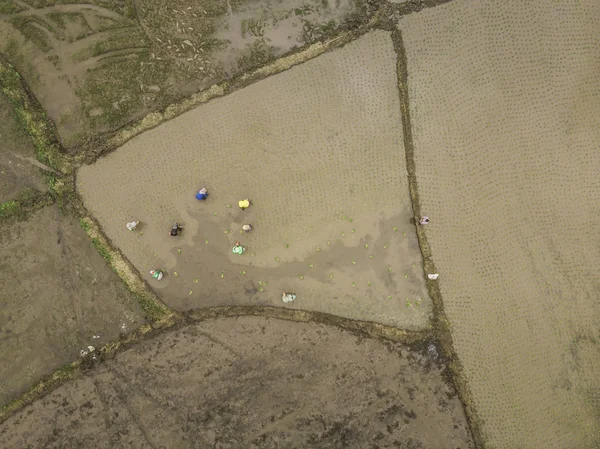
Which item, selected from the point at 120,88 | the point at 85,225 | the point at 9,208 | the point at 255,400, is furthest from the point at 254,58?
the point at 255,400

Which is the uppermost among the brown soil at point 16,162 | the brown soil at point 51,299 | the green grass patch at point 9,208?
the brown soil at point 16,162

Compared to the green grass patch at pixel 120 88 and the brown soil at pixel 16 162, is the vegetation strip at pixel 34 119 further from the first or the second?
the green grass patch at pixel 120 88

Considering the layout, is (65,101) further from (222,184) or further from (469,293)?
(469,293)

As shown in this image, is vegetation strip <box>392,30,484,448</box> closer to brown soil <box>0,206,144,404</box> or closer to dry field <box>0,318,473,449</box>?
dry field <box>0,318,473,449</box>

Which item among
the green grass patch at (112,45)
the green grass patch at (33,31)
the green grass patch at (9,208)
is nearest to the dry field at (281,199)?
the green grass patch at (9,208)

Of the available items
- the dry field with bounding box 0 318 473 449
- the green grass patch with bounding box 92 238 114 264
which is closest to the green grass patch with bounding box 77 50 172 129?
the green grass patch with bounding box 92 238 114 264

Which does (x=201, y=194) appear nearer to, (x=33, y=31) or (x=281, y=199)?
(x=281, y=199)
